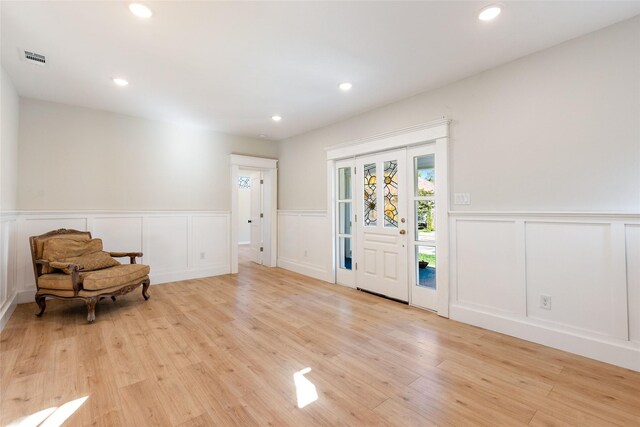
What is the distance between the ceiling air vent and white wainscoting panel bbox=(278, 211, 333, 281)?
380 centimetres

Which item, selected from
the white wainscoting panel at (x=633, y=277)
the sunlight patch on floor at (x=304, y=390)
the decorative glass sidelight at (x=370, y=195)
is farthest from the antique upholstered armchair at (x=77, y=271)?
the white wainscoting panel at (x=633, y=277)

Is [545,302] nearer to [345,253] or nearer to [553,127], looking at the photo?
[553,127]

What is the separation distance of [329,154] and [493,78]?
249 centimetres

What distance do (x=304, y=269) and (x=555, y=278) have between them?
3.69 m

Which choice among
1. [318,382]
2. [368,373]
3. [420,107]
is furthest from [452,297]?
[420,107]

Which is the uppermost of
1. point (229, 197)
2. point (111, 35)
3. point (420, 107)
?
point (111, 35)

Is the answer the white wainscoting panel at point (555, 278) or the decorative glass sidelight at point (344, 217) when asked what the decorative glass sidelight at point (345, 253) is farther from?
the white wainscoting panel at point (555, 278)

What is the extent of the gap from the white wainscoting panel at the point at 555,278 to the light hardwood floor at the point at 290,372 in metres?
0.17

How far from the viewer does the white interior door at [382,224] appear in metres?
3.70

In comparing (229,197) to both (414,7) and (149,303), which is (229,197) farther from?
(414,7)

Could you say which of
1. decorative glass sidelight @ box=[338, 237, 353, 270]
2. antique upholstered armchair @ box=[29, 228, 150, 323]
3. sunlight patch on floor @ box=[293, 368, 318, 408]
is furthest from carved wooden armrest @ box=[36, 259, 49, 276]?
decorative glass sidelight @ box=[338, 237, 353, 270]

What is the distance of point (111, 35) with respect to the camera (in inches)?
93.6

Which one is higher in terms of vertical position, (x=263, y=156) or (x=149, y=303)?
(x=263, y=156)

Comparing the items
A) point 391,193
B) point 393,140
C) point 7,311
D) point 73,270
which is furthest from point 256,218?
point 7,311
